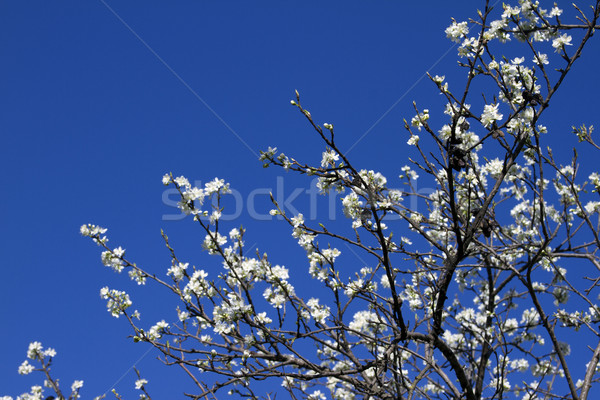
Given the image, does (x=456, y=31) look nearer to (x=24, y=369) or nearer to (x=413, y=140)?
(x=413, y=140)

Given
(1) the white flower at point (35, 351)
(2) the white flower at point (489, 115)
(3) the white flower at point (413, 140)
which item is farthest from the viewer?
(1) the white flower at point (35, 351)

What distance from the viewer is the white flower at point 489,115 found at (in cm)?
368

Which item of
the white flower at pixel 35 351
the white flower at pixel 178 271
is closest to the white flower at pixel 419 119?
the white flower at pixel 178 271

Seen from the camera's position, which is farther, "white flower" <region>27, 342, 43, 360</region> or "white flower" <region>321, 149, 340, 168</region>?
"white flower" <region>27, 342, 43, 360</region>

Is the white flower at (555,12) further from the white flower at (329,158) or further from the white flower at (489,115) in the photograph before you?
the white flower at (329,158)

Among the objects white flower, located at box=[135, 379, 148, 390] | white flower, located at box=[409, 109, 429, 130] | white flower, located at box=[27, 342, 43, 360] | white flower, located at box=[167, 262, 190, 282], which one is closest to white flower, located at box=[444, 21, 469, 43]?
white flower, located at box=[409, 109, 429, 130]

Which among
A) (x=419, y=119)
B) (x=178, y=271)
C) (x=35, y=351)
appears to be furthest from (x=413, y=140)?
(x=35, y=351)

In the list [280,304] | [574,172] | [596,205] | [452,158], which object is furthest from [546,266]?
[280,304]

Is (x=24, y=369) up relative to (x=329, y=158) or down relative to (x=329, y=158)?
up

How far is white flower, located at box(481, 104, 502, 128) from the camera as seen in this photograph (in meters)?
3.68

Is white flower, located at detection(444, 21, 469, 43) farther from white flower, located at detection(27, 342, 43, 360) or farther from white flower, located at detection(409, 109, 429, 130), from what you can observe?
white flower, located at detection(27, 342, 43, 360)

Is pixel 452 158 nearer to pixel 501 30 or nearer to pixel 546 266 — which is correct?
pixel 501 30

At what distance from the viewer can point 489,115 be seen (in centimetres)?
370

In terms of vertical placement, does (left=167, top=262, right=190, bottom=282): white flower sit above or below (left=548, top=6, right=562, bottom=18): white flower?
above
